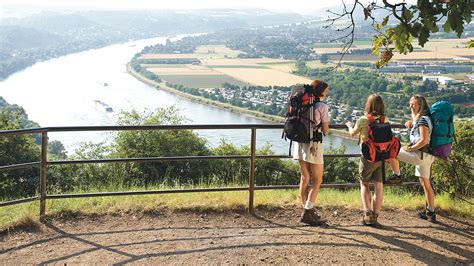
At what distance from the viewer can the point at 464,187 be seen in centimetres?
650

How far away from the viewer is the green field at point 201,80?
170ft

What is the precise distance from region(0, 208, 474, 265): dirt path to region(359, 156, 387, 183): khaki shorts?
511 millimetres

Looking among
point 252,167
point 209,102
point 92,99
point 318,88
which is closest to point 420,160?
point 318,88

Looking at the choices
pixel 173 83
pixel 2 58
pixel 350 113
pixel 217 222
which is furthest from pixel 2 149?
pixel 2 58

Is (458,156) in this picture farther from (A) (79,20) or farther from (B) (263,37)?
(A) (79,20)

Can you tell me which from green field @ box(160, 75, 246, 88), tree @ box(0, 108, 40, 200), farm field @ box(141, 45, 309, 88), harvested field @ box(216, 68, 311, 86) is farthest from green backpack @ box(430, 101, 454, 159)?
green field @ box(160, 75, 246, 88)

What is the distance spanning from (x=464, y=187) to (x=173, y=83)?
50.1 meters

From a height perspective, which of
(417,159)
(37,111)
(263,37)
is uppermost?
(263,37)

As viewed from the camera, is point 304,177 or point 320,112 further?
point 304,177

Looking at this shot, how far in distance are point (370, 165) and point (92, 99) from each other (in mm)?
46668

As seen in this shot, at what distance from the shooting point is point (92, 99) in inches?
1934

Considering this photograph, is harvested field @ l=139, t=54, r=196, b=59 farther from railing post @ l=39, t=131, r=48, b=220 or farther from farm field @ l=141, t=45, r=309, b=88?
railing post @ l=39, t=131, r=48, b=220

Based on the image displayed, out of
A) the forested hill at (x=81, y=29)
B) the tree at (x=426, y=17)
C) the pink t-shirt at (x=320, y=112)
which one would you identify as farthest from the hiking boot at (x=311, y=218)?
the forested hill at (x=81, y=29)

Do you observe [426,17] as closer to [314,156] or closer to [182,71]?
[314,156]
